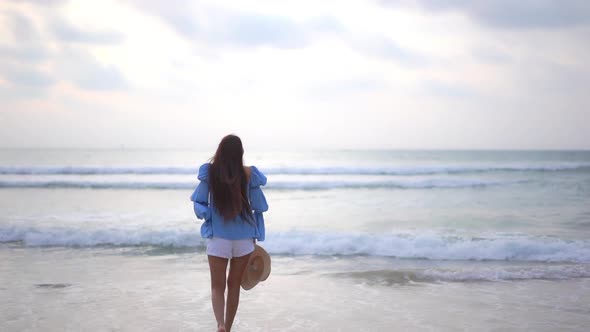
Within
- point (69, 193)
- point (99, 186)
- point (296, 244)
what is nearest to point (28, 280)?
point (296, 244)

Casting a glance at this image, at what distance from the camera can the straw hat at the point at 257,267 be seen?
397cm

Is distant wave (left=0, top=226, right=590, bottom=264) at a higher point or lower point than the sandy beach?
higher

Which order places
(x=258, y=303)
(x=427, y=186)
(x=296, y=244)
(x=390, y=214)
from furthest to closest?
(x=427, y=186) → (x=390, y=214) → (x=296, y=244) → (x=258, y=303)

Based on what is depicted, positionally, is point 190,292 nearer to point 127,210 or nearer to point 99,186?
point 127,210

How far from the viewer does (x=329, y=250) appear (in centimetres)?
834

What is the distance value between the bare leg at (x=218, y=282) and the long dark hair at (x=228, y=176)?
391 mm

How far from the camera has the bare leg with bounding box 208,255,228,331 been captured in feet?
12.6

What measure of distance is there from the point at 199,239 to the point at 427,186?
14.4 m

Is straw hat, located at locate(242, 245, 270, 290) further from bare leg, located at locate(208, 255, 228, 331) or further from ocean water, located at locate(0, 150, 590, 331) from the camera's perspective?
ocean water, located at locate(0, 150, 590, 331)

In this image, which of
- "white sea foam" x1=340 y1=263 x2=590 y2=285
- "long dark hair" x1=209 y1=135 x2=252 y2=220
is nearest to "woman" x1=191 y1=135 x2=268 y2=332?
"long dark hair" x1=209 y1=135 x2=252 y2=220

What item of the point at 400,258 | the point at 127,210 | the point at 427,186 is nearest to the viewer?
the point at 400,258

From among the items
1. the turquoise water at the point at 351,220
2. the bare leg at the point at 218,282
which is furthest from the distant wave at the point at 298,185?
the bare leg at the point at 218,282

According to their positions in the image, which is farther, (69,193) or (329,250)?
(69,193)

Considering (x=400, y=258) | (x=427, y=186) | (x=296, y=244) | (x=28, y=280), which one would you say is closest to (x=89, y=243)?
(x=28, y=280)
